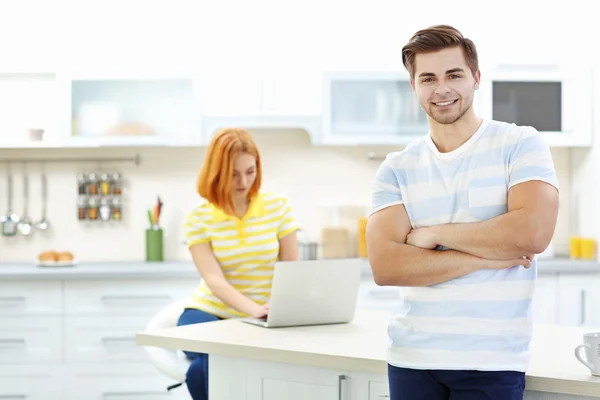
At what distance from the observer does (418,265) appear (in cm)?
215

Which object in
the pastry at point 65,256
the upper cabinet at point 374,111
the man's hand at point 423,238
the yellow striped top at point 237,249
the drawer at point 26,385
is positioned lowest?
the drawer at point 26,385

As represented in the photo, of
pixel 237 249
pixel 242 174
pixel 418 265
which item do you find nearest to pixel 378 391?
pixel 418 265

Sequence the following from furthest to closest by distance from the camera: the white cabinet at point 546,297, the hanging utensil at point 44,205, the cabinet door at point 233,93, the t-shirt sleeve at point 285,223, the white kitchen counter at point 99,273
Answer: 1. the hanging utensil at point 44,205
2. the cabinet door at point 233,93
3. the white cabinet at point 546,297
4. the white kitchen counter at point 99,273
5. the t-shirt sleeve at point 285,223

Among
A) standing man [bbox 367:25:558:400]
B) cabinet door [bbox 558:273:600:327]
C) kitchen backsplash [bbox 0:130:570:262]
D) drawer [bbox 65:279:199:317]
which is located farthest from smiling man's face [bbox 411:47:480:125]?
kitchen backsplash [bbox 0:130:570:262]

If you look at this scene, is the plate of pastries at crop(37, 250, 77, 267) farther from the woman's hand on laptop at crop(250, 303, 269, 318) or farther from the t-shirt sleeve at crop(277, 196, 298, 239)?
the woman's hand on laptop at crop(250, 303, 269, 318)

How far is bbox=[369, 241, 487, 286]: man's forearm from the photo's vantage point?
6.89ft

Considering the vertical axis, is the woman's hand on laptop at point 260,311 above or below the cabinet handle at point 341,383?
above

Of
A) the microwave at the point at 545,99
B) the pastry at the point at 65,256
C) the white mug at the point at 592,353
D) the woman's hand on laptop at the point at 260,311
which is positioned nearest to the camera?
the white mug at the point at 592,353

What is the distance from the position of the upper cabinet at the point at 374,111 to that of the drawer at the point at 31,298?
163cm

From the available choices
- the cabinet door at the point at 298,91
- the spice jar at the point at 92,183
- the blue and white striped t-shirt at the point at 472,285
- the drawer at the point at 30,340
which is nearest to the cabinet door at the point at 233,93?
the cabinet door at the point at 298,91

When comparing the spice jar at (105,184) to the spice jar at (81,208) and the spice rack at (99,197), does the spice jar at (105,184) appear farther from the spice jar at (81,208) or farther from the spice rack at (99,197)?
the spice jar at (81,208)

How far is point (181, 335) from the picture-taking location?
2832 millimetres

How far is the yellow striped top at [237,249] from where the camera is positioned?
341cm

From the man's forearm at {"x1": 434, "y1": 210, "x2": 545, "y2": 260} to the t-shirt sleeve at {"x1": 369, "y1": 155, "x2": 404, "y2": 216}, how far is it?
0.19 meters
